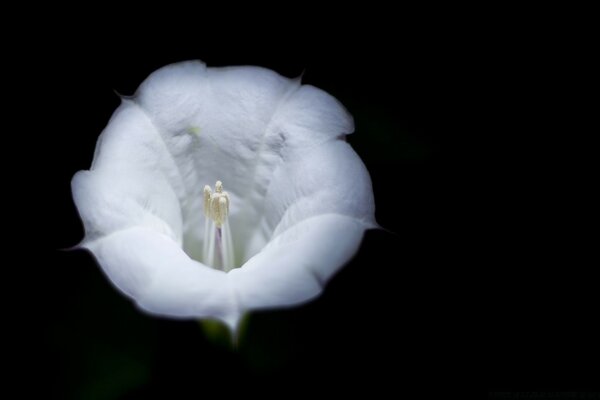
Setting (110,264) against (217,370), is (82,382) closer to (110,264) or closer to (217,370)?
(217,370)

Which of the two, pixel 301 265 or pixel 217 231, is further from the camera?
pixel 217 231

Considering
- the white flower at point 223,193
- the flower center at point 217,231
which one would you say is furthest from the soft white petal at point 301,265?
the flower center at point 217,231

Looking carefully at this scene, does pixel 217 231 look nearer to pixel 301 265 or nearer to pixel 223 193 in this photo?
pixel 223 193

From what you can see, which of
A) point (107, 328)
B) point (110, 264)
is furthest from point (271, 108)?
point (107, 328)

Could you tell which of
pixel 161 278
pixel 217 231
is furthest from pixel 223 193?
pixel 161 278

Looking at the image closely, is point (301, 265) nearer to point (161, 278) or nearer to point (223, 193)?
point (161, 278)

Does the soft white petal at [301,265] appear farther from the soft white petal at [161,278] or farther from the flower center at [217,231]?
the flower center at [217,231]

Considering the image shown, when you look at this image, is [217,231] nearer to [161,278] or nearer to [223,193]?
[223,193]

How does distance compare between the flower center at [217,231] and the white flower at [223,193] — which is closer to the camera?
the white flower at [223,193]
